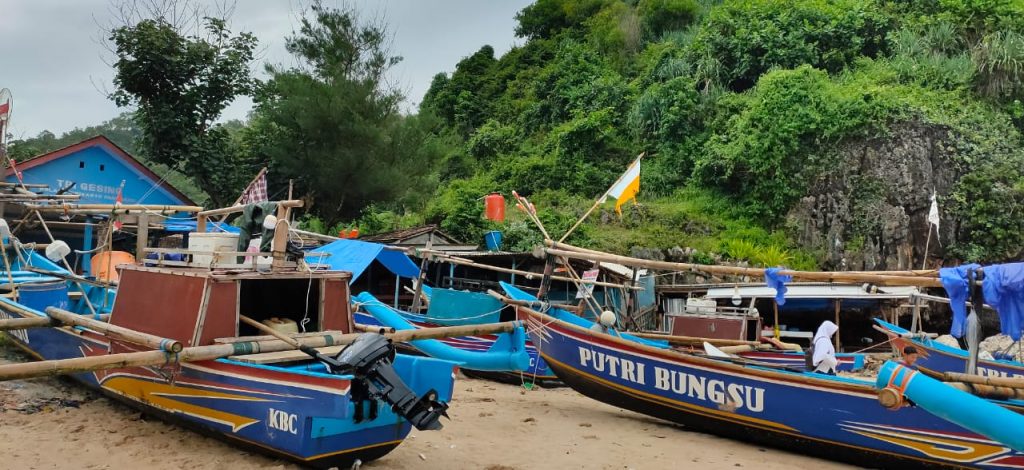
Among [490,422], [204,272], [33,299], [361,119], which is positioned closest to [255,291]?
[204,272]

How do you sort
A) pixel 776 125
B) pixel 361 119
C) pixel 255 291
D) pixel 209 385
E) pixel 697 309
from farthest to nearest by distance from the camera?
pixel 776 125 → pixel 361 119 → pixel 697 309 → pixel 255 291 → pixel 209 385

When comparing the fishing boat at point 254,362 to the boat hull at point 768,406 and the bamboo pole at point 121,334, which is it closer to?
the bamboo pole at point 121,334

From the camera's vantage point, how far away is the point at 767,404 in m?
7.33

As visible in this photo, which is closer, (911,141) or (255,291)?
(255,291)

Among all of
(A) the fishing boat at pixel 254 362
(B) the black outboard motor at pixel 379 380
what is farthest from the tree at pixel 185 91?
(B) the black outboard motor at pixel 379 380

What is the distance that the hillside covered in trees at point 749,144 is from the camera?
61.2 feet

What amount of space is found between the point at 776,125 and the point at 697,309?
378 inches

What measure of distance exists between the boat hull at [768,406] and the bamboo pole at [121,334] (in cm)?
527

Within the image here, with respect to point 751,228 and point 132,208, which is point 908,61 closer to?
point 751,228

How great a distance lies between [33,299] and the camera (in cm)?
994

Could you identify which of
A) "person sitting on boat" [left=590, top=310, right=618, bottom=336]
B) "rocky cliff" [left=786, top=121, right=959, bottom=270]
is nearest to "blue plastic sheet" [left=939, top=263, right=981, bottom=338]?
"person sitting on boat" [left=590, top=310, right=618, bottom=336]

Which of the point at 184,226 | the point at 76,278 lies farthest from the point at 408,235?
the point at 76,278

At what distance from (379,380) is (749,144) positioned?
736 inches

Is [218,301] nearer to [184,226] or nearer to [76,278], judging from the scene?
[76,278]
